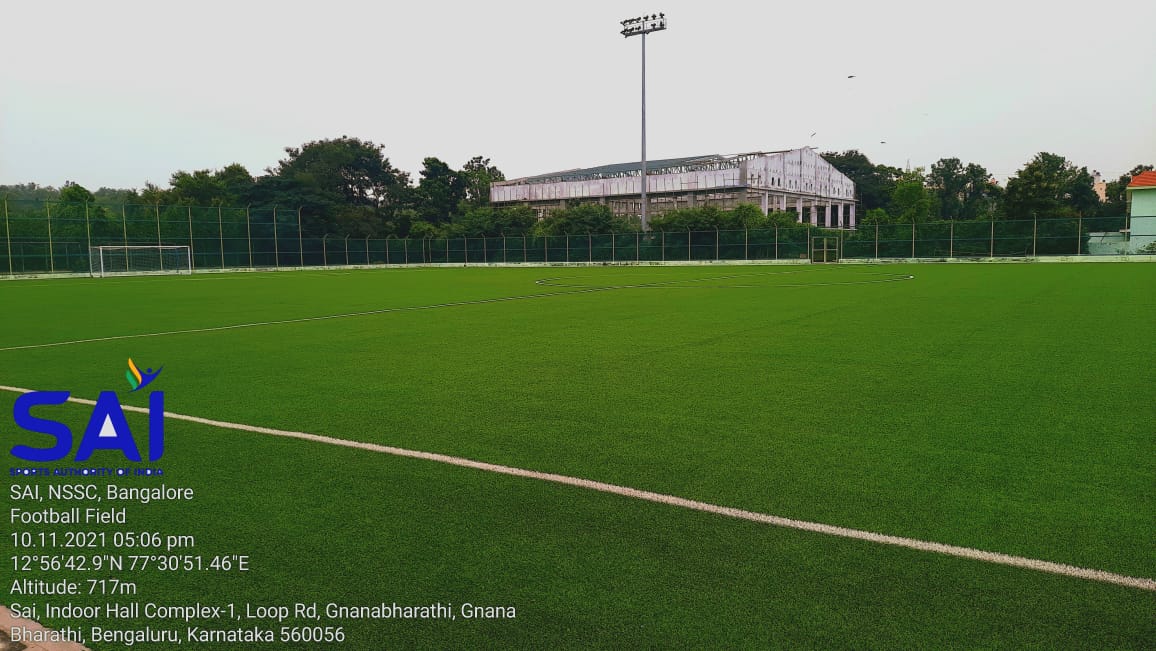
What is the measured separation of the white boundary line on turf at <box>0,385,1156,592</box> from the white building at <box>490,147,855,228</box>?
66.9m

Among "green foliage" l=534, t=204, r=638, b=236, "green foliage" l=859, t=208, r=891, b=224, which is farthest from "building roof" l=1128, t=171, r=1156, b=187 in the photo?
"green foliage" l=534, t=204, r=638, b=236

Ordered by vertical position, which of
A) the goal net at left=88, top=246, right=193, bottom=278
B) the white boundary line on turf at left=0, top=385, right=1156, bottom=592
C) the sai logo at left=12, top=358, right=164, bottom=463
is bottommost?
the white boundary line on turf at left=0, top=385, right=1156, bottom=592

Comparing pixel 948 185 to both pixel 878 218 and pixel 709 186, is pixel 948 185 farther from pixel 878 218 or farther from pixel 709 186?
pixel 709 186

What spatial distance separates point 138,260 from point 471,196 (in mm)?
49054

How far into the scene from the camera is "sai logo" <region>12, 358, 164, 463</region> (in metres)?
4.64

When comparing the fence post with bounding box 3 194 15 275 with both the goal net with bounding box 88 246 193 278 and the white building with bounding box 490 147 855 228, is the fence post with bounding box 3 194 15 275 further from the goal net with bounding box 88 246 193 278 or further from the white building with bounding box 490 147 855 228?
the white building with bounding box 490 147 855 228

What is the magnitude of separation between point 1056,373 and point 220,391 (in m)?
7.32

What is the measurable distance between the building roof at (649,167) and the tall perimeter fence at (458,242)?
2042 centimetres

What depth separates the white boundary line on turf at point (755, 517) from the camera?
9.13 ft

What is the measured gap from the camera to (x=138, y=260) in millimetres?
41844

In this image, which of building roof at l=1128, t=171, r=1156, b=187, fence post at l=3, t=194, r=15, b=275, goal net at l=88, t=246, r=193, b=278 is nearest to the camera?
fence post at l=3, t=194, r=15, b=275

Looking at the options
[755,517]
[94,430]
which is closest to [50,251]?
[94,430]

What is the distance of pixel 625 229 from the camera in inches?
2312

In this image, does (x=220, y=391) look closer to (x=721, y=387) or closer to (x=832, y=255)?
(x=721, y=387)
